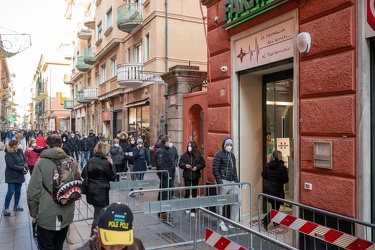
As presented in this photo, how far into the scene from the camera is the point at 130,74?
18156 millimetres

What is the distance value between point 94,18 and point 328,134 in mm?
27592

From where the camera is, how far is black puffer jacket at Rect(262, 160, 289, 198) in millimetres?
6762

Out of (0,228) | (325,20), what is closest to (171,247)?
(0,228)

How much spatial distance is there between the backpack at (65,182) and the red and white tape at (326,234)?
2.83 meters

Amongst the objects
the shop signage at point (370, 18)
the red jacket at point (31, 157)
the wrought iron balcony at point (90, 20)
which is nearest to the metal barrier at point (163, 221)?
the shop signage at point (370, 18)

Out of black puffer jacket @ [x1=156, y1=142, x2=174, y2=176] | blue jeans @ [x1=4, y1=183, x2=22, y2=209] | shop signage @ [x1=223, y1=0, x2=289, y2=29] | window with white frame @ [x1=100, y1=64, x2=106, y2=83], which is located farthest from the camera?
window with white frame @ [x1=100, y1=64, x2=106, y2=83]

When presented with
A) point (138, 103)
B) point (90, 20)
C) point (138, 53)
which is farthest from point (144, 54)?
point (90, 20)

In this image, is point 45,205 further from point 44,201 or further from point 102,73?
point 102,73

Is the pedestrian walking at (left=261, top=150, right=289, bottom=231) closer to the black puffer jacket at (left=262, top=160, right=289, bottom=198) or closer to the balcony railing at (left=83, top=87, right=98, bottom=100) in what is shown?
the black puffer jacket at (left=262, top=160, right=289, bottom=198)

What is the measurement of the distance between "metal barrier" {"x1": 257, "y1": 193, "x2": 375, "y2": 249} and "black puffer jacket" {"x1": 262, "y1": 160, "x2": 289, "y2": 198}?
3.54ft

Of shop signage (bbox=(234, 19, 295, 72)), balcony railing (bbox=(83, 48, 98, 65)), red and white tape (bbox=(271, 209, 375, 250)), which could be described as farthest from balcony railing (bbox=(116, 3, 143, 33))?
red and white tape (bbox=(271, 209, 375, 250))

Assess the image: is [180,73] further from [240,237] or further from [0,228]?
[240,237]

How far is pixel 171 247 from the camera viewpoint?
5.94 m

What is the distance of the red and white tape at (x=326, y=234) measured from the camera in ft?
12.7
